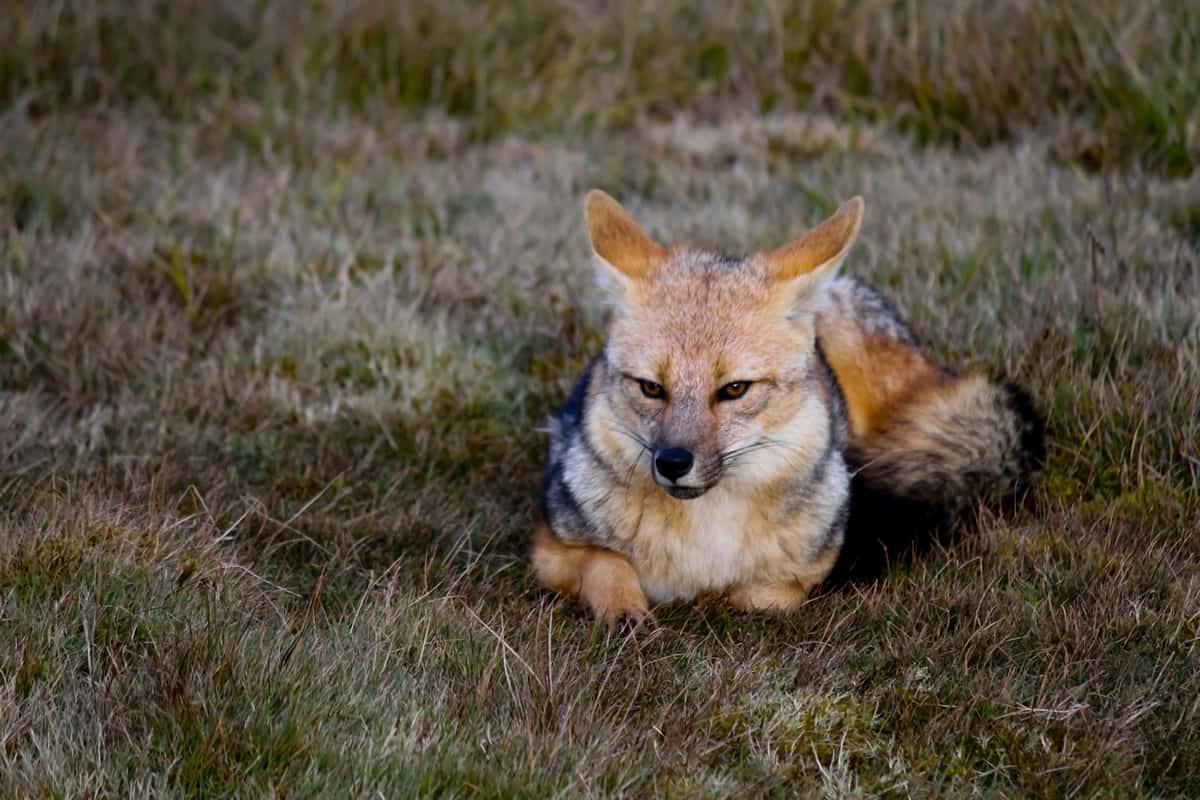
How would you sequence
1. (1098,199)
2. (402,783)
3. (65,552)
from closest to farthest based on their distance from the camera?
(402,783) → (65,552) → (1098,199)

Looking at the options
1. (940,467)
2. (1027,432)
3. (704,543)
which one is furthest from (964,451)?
(704,543)

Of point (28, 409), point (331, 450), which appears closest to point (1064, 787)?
point (331, 450)

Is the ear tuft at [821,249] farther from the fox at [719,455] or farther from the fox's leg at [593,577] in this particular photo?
the fox's leg at [593,577]

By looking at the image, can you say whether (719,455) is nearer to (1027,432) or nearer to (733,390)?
(733,390)

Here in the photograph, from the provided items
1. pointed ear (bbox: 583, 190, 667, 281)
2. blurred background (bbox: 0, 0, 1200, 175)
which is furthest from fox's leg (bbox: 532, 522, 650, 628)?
blurred background (bbox: 0, 0, 1200, 175)

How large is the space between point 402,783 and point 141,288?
377 centimetres

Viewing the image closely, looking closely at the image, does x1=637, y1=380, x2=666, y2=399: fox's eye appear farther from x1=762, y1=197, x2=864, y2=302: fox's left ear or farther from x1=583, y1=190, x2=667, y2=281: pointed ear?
x1=762, y1=197, x2=864, y2=302: fox's left ear

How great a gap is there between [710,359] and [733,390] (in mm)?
110

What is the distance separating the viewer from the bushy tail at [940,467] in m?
4.36

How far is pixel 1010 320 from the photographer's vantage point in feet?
17.7

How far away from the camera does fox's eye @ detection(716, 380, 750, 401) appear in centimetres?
387

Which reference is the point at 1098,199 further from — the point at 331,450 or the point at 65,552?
the point at 65,552

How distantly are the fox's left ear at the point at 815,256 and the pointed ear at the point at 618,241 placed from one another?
14.1 inches

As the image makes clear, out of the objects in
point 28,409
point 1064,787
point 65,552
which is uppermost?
point 1064,787
